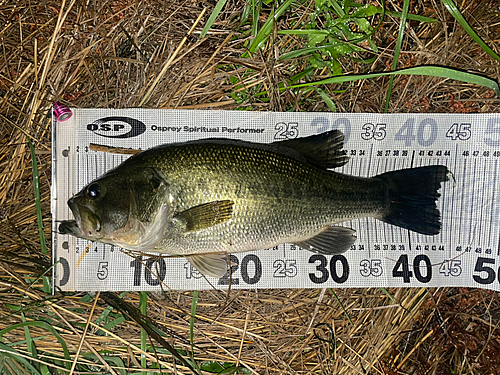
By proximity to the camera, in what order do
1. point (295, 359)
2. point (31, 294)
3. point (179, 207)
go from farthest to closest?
point (295, 359) < point (31, 294) < point (179, 207)

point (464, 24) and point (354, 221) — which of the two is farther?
point (354, 221)

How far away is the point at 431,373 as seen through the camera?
2.64 meters

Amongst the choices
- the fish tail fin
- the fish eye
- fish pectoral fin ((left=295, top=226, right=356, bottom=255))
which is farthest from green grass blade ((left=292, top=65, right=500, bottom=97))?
the fish eye

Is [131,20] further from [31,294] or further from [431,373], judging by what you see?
[431,373]

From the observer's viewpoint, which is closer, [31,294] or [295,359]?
[31,294]

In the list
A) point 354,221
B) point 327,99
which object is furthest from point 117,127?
point 354,221

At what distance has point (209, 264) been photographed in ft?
7.97

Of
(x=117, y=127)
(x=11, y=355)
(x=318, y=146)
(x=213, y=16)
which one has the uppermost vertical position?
(x=213, y=16)

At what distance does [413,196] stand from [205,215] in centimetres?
143

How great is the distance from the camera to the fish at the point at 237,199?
2.08 m

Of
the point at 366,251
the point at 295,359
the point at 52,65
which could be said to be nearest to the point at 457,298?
the point at 366,251

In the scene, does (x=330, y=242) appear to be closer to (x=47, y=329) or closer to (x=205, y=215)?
(x=205, y=215)

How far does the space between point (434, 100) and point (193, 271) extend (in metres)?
2.17

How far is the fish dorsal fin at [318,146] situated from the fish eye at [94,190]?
3.83 feet
